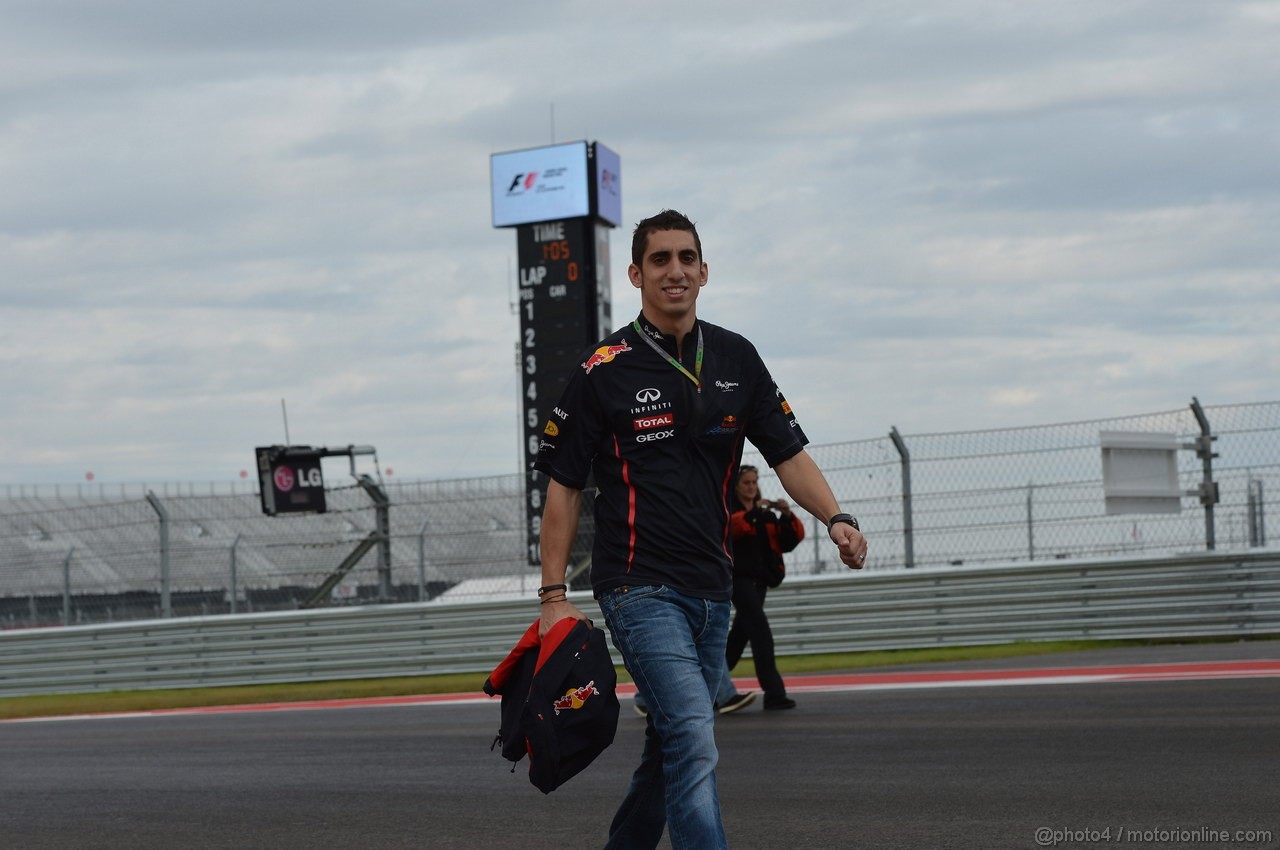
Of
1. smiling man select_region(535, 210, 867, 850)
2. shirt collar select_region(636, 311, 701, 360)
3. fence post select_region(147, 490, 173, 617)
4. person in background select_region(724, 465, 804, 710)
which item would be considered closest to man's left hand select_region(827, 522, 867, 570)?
smiling man select_region(535, 210, 867, 850)

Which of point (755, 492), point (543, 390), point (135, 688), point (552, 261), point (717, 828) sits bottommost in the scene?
point (135, 688)

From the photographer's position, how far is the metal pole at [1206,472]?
12.8 metres

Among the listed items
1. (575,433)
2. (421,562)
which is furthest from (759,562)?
(421,562)

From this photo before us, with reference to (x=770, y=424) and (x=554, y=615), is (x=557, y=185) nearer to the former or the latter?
(x=770, y=424)

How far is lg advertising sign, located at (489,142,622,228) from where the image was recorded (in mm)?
28031

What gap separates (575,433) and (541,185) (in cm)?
2490

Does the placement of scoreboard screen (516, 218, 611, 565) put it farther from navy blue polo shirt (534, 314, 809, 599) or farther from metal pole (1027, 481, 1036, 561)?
navy blue polo shirt (534, 314, 809, 599)

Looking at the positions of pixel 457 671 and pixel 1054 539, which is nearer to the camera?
pixel 1054 539

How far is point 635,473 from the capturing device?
4.01m

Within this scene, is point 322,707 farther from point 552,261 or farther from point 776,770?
point 552,261

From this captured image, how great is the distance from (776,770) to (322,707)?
6.39 m

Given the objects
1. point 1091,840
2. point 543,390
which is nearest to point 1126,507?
point 1091,840

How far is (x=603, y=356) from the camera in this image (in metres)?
4.12

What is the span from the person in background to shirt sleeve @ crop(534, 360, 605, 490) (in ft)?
18.4
